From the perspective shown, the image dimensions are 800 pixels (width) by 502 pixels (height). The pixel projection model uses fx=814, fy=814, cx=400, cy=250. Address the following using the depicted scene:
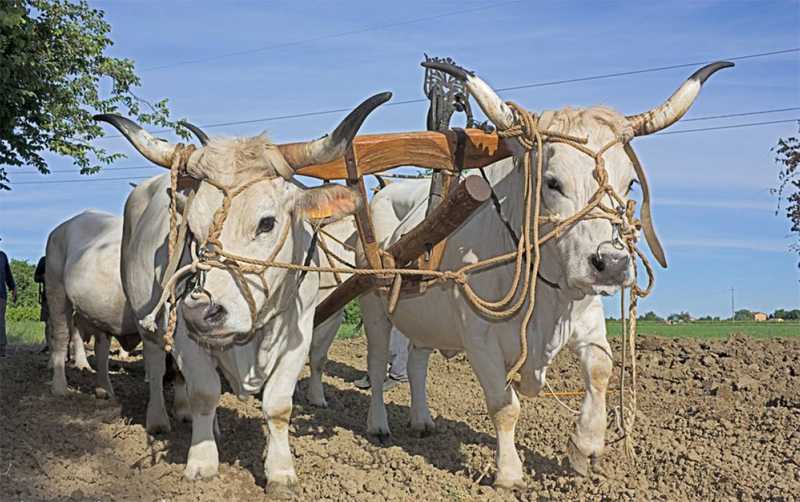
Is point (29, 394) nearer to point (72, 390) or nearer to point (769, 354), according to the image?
point (72, 390)

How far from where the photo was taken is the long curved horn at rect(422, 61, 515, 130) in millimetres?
4535

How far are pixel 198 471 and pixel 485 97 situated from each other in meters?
2.75

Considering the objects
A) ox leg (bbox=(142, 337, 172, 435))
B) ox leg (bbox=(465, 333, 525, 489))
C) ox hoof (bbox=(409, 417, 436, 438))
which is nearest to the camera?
ox leg (bbox=(465, 333, 525, 489))

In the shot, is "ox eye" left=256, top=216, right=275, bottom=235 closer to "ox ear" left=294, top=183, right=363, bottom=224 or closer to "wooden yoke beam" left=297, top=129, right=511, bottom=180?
"ox ear" left=294, top=183, right=363, bottom=224

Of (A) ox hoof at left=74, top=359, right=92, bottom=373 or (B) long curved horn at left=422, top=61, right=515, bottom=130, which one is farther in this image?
(A) ox hoof at left=74, top=359, right=92, bottom=373

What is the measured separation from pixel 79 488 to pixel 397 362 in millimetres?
5629

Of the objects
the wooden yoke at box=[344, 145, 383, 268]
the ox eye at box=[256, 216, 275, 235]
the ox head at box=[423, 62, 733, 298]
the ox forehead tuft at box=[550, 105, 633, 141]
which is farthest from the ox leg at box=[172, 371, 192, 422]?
the ox forehead tuft at box=[550, 105, 633, 141]

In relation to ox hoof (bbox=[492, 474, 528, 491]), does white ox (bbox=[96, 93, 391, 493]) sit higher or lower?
higher

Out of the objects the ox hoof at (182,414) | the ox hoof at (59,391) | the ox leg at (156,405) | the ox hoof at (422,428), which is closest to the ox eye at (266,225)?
the ox leg at (156,405)

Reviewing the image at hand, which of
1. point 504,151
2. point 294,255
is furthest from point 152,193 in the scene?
point 504,151

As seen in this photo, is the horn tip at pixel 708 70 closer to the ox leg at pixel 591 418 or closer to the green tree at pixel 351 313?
the ox leg at pixel 591 418

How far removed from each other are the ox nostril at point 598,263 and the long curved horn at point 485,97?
1.04 m

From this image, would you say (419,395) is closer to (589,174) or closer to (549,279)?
(549,279)

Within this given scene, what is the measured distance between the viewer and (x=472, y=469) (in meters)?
5.57
